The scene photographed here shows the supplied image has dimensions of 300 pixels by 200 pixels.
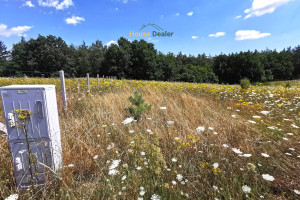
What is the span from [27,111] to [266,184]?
2790 millimetres

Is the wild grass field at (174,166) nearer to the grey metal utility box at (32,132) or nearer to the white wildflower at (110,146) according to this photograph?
the white wildflower at (110,146)

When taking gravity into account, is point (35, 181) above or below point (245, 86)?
below

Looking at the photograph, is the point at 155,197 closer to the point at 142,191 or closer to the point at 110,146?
the point at 142,191

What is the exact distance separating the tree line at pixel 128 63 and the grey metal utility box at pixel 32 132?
32.6 meters

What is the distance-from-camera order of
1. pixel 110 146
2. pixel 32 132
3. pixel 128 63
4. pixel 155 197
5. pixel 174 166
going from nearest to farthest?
1. pixel 155 197
2. pixel 32 132
3. pixel 174 166
4. pixel 110 146
5. pixel 128 63

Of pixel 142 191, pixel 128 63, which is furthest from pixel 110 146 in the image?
pixel 128 63

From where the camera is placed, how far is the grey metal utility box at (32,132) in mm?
1415

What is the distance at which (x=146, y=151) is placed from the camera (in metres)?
1.89

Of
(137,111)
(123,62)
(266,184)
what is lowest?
(266,184)

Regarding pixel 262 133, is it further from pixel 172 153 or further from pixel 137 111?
pixel 137 111

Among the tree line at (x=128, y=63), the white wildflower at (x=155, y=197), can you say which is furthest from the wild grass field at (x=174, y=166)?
the tree line at (x=128, y=63)

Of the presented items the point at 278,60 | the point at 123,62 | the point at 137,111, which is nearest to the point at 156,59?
the point at 123,62

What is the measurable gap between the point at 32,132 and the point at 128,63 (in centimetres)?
3364

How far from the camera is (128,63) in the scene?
33531mm
